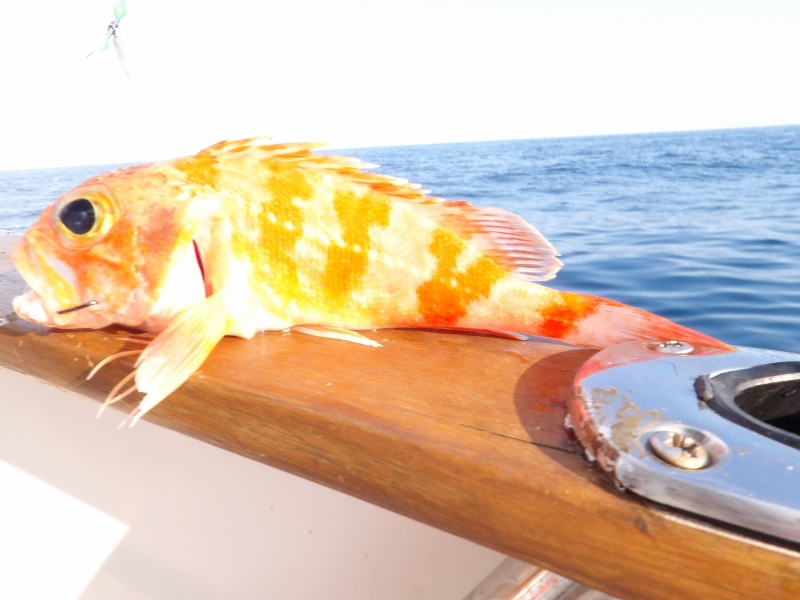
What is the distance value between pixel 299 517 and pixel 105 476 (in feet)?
2.43

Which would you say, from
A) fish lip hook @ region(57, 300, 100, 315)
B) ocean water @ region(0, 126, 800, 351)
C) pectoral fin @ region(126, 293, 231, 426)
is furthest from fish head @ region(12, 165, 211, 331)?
ocean water @ region(0, 126, 800, 351)

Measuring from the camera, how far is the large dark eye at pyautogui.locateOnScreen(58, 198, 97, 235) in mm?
1399

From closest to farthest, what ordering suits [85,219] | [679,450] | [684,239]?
1. [679,450]
2. [85,219]
3. [684,239]

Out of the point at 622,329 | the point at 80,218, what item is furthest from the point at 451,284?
the point at 80,218

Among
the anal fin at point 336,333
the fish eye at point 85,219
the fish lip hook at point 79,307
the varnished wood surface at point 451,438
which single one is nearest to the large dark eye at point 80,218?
the fish eye at point 85,219

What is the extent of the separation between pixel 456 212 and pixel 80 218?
2.94 ft

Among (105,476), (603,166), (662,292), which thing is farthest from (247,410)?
(603,166)

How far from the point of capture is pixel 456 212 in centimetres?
150

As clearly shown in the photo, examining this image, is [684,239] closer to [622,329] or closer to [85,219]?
[622,329]

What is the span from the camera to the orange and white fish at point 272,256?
140cm

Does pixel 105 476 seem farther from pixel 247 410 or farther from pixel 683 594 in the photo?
pixel 683 594

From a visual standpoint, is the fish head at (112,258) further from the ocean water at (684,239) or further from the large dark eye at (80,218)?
the ocean water at (684,239)

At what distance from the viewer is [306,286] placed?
1.48 meters

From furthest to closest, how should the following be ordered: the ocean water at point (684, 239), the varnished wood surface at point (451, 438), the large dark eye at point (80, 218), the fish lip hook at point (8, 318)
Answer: the ocean water at point (684, 239) → the fish lip hook at point (8, 318) → the large dark eye at point (80, 218) → the varnished wood surface at point (451, 438)
